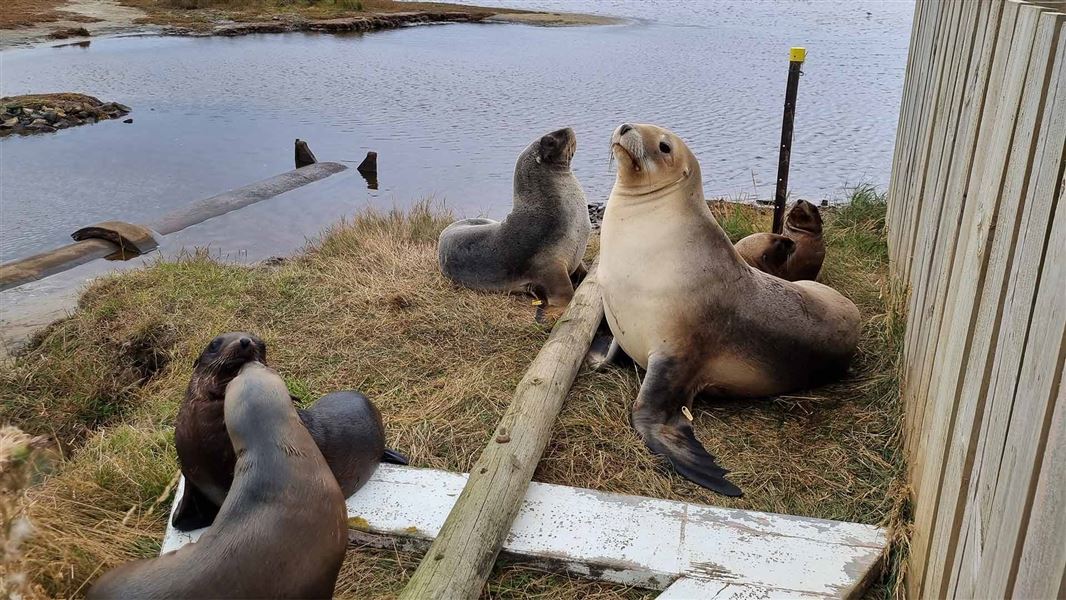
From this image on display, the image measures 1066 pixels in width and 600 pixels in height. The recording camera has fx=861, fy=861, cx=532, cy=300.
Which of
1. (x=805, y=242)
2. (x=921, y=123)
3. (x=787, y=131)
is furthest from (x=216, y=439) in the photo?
(x=787, y=131)

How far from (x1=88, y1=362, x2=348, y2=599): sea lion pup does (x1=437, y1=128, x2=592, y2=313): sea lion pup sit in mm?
3681

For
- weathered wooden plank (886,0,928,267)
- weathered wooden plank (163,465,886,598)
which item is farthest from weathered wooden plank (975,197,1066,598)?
weathered wooden plank (886,0,928,267)

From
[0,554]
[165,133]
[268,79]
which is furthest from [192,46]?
[0,554]

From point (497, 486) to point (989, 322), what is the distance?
190cm

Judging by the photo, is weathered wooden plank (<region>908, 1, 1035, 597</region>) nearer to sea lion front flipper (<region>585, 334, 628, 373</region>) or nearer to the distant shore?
sea lion front flipper (<region>585, 334, 628, 373</region>)

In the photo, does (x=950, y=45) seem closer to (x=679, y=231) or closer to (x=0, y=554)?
(x=679, y=231)

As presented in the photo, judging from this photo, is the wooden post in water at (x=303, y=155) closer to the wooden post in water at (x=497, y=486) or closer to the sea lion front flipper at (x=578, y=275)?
the sea lion front flipper at (x=578, y=275)

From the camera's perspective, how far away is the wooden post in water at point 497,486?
2.96 meters

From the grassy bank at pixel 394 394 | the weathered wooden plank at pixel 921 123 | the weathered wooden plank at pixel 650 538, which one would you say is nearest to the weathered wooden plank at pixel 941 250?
the weathered wooden plank at pixel 650 538

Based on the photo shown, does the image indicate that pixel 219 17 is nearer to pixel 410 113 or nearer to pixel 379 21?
pixel 379 21

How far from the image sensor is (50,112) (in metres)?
15.4

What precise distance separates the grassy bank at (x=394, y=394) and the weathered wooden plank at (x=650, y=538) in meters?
0.10

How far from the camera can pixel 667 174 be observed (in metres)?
4.35

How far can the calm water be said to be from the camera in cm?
1166
